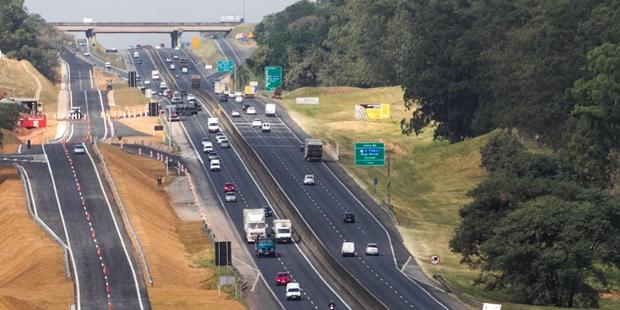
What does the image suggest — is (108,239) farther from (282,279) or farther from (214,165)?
(214,165)

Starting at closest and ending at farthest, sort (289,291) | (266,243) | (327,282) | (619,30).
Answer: (289,291) < (327,282) < (266,243) < (619,30)

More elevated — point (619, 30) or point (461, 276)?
point (619, 30)

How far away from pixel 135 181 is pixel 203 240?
25.4 m

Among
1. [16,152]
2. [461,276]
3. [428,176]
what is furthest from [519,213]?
[16,152]

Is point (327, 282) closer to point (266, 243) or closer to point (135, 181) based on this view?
point (266, 243)

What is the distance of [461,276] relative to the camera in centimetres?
14262

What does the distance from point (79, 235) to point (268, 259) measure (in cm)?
1680

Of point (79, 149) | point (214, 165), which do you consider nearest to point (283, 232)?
point (79, 149)

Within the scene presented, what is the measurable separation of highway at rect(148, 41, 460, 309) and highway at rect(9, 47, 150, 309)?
1947 cm

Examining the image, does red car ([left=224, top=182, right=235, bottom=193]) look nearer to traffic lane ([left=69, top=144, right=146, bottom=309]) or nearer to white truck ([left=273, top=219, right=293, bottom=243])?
traffic lane ([left=69, top=144, right=146, bottom=309])

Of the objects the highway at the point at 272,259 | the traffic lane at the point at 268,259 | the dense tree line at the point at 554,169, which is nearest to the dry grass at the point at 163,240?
the highway at the point at 272,259

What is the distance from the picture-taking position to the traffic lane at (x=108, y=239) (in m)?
122

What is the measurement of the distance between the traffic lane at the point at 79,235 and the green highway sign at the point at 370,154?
101 ft

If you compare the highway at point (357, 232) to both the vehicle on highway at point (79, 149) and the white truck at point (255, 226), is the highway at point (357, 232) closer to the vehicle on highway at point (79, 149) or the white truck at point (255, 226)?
the white truck at point (255, 226)
